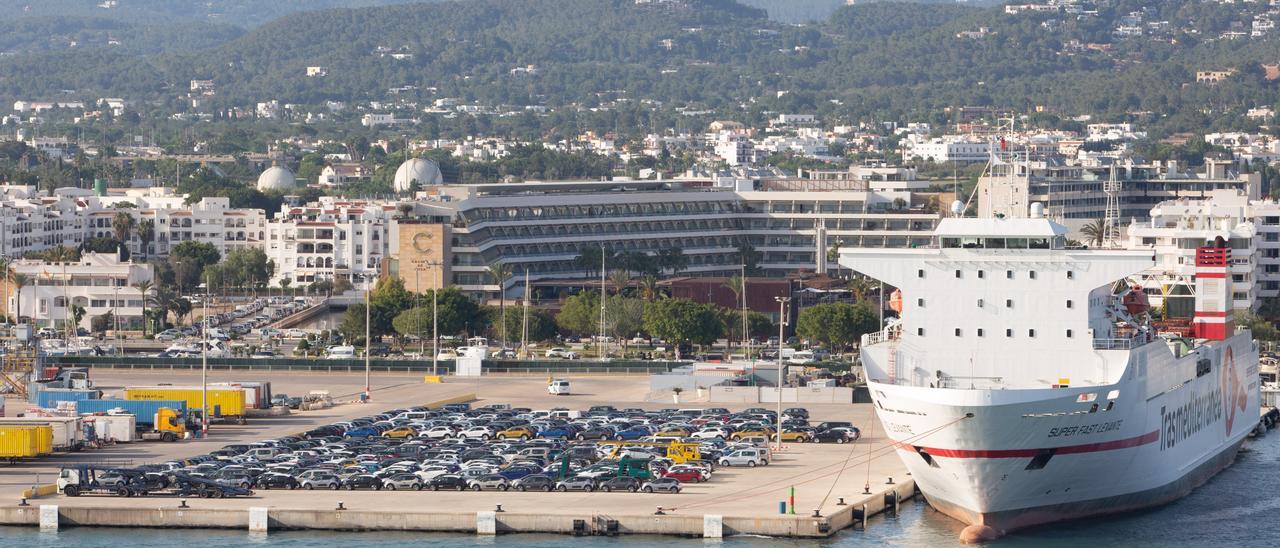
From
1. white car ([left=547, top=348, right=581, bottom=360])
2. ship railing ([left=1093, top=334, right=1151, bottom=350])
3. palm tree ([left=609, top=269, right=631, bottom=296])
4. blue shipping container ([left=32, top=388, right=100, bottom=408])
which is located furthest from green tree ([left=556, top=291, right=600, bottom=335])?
ship railing ([left=1093, top=334, right=1151, bottom=350])

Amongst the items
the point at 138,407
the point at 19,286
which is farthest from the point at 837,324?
the point at 19,286

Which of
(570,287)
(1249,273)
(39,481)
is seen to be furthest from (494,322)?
(39,481)

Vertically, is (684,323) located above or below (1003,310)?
below

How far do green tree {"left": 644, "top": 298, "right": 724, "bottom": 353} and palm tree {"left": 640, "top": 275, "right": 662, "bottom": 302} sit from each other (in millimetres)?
9279

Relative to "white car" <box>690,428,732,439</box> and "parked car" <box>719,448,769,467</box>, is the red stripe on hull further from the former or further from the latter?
"white car" <box>690,428,732,439</box>

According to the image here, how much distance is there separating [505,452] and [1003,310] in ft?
54.8

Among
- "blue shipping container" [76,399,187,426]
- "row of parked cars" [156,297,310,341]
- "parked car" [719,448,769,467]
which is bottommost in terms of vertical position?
"parked car" [719,448,769,467]

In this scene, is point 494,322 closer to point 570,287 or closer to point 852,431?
point 570,287

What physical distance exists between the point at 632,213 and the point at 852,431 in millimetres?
81351

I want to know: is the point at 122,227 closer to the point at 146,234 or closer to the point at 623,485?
the point at 146,234

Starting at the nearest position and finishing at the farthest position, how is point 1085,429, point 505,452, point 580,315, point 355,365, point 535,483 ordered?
1. point 1085,429
2. point 535,483
3. point 505,452
4. point 355,365
5. point 580,315

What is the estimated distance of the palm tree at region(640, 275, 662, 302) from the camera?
130 metres

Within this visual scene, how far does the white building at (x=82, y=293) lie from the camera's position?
132 metres

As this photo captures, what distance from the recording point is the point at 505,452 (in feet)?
245
